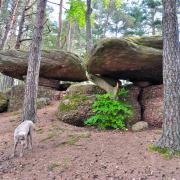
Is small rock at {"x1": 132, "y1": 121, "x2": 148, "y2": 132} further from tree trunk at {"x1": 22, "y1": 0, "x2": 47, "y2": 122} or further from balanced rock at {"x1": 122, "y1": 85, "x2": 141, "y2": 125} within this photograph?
tree trunk at {"x1": 22, "y1": 0, "x2": 47, "y2": 122}

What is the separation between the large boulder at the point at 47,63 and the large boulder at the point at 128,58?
254 cm

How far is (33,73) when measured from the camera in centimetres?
970

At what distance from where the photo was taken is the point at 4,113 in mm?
13039

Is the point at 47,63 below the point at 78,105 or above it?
above

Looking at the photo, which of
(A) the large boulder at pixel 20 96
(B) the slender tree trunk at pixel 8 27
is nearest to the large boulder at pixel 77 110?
(A) the large boulder at pixel 20 96

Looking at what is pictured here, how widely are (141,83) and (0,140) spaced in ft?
18.1

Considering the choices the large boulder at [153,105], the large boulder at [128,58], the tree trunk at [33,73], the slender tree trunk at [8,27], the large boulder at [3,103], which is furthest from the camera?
the slender tree trunk at [8,27]

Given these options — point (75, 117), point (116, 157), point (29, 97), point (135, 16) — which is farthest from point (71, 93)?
point (135, 16)

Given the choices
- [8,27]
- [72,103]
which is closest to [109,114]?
[72,103]

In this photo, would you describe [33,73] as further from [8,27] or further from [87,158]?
[8,27]

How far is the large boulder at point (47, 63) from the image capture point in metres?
12.7

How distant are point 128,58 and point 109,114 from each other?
1954 millimetres

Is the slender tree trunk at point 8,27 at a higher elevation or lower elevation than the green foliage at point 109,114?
higher

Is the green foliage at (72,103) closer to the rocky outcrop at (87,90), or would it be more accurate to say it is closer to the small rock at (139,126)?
the rocky outcrop at (87,90)
